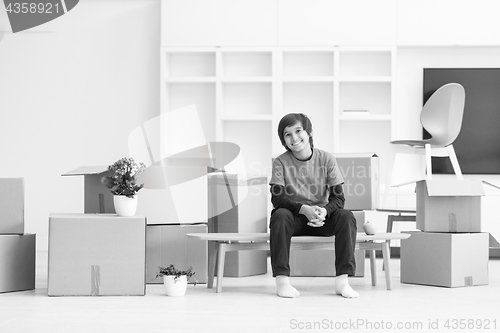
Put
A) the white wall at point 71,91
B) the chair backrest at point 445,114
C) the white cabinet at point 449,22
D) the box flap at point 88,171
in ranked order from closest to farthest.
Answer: the box flap at point 88,171 → the chair backrest at point 445,114 → the white cabinet at point 449,22 → the white wall at point 71,91

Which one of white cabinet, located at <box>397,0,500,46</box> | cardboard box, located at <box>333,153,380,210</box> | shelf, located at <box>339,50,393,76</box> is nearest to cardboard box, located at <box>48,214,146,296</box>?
cardboard box, located at <box>333,153,380,210</box>

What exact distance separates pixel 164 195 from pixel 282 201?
1.98ft

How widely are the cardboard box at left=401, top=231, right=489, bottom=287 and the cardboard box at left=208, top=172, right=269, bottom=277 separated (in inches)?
32.9

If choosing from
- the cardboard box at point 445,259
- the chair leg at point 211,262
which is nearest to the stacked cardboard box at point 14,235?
the chair leg at point 211,262

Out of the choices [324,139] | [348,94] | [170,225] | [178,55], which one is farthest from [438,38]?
[170,225]

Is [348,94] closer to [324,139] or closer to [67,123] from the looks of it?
[324,139]

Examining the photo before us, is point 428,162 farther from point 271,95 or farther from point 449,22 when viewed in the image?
point 271,95

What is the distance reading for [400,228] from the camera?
16.8 ft

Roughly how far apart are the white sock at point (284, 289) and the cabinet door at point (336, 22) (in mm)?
2679

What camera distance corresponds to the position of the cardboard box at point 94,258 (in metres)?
2.86

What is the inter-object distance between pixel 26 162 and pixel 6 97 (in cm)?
54

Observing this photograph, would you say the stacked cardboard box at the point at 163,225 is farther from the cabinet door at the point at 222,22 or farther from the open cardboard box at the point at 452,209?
the cabinet door at the point at 222,22

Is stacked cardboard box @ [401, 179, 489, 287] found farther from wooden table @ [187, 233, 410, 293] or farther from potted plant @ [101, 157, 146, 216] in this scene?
potted plant @ [101, 157, 146, 216]

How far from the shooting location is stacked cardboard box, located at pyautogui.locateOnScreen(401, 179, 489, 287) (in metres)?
3.25
